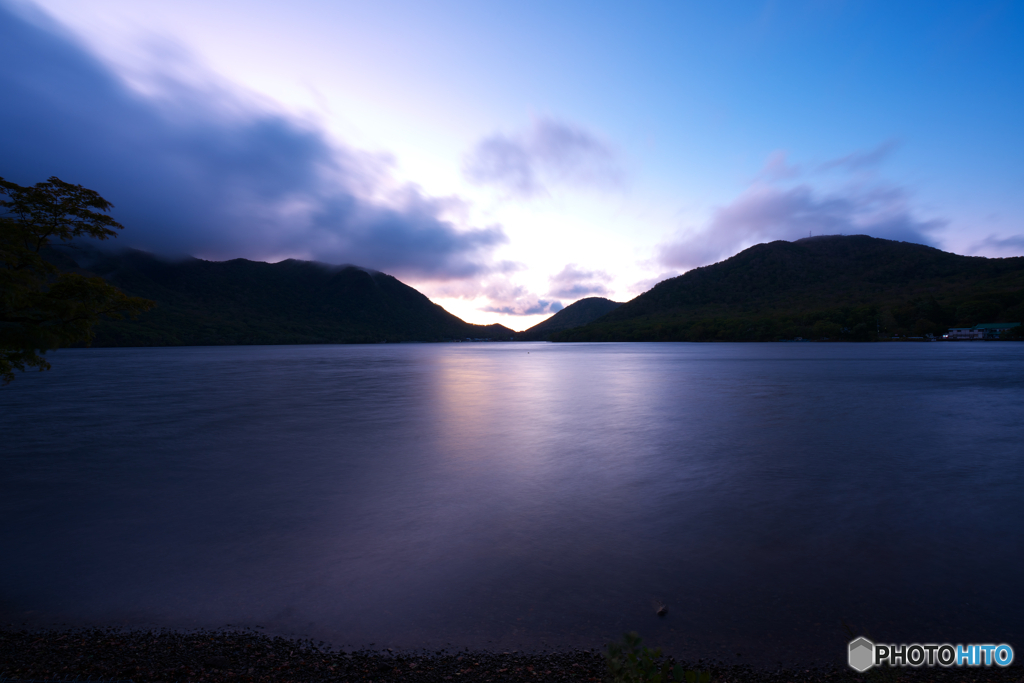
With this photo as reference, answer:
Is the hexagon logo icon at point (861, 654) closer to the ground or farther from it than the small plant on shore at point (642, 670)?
closer to the ground

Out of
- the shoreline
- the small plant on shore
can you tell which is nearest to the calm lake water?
the shoreline

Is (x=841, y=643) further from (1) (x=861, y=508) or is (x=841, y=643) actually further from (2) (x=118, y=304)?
(2) (x=118, y=304)

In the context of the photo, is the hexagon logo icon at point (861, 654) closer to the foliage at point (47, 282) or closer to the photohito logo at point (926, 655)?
the photohito logo at point (926, 655)

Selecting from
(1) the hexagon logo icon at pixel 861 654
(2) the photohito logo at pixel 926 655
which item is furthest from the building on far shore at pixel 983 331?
(1) the hexagon logo icon at pixel 861 654

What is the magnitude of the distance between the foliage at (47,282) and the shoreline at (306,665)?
1058 cm

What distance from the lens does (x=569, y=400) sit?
105ft

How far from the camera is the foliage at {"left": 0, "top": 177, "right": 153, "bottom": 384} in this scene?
13172 mm

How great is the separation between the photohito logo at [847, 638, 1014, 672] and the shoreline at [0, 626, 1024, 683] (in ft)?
0.39

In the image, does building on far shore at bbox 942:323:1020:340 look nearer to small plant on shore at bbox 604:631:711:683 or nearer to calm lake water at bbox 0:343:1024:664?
calm lake water at bbox 0:343:1024:664

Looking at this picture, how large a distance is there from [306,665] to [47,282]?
14266 mm

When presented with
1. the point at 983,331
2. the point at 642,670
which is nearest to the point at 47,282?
the point at 642,670

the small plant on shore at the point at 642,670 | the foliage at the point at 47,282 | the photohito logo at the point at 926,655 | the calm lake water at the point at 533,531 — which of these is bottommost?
the calm lake water at the point at 533,531

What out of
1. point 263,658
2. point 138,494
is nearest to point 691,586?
point 263,658

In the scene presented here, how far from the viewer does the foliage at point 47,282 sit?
13.2 meters
